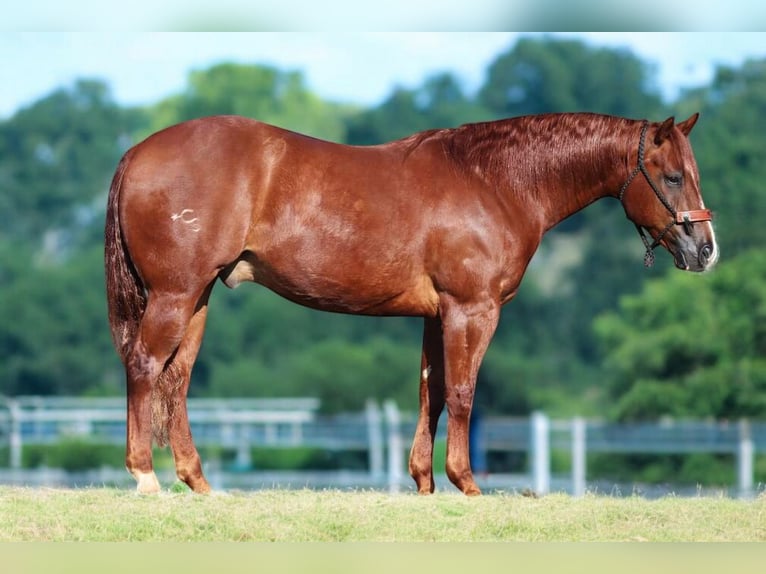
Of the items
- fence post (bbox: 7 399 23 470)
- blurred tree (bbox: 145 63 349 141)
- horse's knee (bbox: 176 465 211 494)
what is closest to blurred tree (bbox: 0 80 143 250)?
blurred tree (bbox: 145 63 349 141)

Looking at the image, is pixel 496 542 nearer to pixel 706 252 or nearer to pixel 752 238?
pixel 706 252

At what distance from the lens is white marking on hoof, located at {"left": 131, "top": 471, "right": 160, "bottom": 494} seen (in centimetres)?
877

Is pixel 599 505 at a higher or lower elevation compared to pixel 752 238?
lower

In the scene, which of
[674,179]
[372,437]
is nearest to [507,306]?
[372,437]

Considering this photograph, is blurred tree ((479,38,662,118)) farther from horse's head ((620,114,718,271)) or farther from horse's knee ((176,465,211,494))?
horse's knee ((176,465,211,494))

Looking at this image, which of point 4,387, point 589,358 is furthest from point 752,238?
point 4,387

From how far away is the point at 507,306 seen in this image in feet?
156

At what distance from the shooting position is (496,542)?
8023mm

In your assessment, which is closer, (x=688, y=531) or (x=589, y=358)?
(x=688, y=531)

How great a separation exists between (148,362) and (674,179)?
3899 mm

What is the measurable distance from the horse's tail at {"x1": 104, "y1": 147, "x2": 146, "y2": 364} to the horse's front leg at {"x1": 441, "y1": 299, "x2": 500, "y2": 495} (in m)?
2.15

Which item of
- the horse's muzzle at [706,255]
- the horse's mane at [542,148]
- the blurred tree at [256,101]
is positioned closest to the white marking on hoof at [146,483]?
the horse's mane at [542,148]

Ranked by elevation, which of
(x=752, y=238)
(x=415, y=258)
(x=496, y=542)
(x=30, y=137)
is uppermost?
(x=30, y=137)

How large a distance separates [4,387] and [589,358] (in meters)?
21.7
